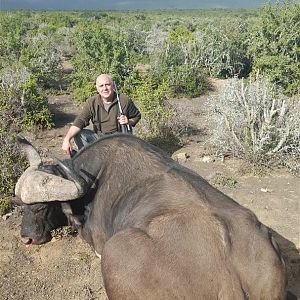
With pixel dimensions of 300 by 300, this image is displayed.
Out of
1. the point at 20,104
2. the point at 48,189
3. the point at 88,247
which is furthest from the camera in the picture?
the point at 20,104

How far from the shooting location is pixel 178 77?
46.3 ft

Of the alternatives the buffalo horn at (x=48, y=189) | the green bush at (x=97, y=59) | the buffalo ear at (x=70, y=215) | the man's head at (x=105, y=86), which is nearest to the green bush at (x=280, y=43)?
the green bush at (x=97, y=59)

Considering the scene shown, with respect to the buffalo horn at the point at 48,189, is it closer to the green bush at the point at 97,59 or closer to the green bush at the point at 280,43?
the green bush at the point at 97,59

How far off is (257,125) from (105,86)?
3.02 meters

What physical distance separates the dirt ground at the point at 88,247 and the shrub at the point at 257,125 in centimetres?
32

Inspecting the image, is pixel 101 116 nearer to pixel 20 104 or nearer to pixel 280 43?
pixel 20 104

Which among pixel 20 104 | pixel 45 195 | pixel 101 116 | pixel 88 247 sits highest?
pixel 45 195

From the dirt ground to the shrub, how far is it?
32 cm

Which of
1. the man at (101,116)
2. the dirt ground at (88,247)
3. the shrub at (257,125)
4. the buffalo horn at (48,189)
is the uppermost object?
the buffalo horn at (48,189)

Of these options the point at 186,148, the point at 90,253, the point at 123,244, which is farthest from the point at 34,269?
the point at 186,148

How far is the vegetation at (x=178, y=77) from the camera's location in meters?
7.92

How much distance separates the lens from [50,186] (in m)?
3.98

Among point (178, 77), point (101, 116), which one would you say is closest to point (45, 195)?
point (101, 116)

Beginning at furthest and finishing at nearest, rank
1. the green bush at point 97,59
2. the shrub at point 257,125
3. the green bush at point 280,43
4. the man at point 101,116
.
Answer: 1. the green bush at point 97,59
2. the green bush at point 280,43
3. the shrub at point 257,125
4. the man at point 101,116
